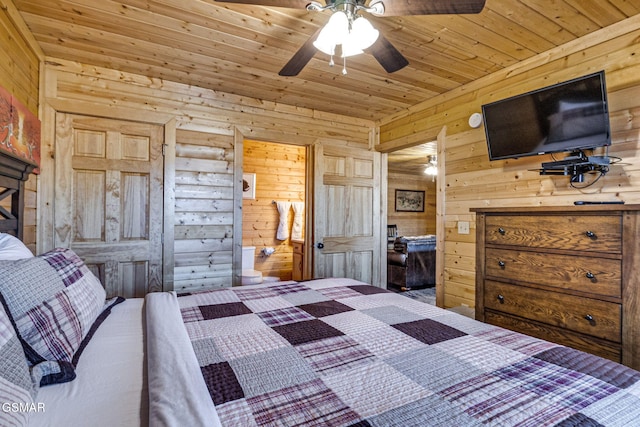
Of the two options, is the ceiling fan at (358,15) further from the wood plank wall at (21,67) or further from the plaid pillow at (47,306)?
the wood plank wall at (21,67)

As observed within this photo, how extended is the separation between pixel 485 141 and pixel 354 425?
2.73m

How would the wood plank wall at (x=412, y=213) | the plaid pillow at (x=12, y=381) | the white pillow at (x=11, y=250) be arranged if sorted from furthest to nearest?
the wood plank wall at (x=412, y=213), the white pillow at (x=11, y=250), the plaid pillow at (x=12, y=381)

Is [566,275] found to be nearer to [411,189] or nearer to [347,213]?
[347,213]

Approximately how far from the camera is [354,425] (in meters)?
0.71

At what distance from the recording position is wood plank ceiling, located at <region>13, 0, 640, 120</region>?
1986 mm

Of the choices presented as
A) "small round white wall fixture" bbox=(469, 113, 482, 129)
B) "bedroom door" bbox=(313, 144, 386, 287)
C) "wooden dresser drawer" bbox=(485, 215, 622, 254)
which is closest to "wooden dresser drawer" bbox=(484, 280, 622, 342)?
"wooden dresser drawer" bbox=(485, 215, 622, 254)

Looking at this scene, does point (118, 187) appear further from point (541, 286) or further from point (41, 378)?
point (541, 286)

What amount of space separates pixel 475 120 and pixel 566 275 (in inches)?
62.3

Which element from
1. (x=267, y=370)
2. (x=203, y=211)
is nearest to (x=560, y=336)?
(x=267, y=370)

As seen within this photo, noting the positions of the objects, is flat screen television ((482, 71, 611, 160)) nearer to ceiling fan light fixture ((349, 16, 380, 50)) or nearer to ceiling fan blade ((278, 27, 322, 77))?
ceiling fan light fixture ((349, 16, 380, 50))

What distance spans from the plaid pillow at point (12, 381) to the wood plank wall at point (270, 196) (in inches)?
173

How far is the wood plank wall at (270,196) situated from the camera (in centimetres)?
520

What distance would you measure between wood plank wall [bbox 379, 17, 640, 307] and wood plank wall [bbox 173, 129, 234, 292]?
6.35 feet

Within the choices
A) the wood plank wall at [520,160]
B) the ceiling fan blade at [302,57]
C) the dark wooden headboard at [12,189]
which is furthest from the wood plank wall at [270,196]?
the dark wooden headboard at [12,189]
